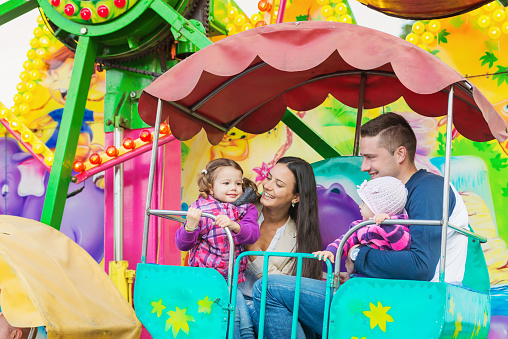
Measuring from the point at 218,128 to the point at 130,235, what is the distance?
5.02ft

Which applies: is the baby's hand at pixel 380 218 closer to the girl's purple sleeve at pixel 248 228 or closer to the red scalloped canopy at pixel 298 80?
the red scalloped canopy at pixel 298 80

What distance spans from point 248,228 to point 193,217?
0.42 meters

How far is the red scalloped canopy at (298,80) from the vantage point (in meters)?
3.21

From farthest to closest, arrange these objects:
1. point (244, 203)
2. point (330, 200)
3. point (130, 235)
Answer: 1. point (130, 235)
2. point (330, 200)
3. point (244, 203)

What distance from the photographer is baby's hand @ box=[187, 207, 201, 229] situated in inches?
140

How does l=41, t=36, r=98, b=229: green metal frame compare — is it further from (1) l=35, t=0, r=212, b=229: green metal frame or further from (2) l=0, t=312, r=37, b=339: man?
(2) l=0, t=312, r=37, b=339: man

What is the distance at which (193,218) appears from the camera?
3.60m

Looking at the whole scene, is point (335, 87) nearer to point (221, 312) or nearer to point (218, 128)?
point (218, 128)

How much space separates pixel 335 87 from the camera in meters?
4.90

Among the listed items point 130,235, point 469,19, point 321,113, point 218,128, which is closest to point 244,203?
point 218,128

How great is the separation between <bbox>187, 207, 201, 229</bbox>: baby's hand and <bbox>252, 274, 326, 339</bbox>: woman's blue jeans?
531 mm

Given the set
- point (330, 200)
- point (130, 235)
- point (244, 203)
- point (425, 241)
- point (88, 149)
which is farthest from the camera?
point (88, 149)

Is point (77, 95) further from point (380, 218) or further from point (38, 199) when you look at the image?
point (380, 218)

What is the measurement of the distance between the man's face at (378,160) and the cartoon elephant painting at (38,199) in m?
3.83
